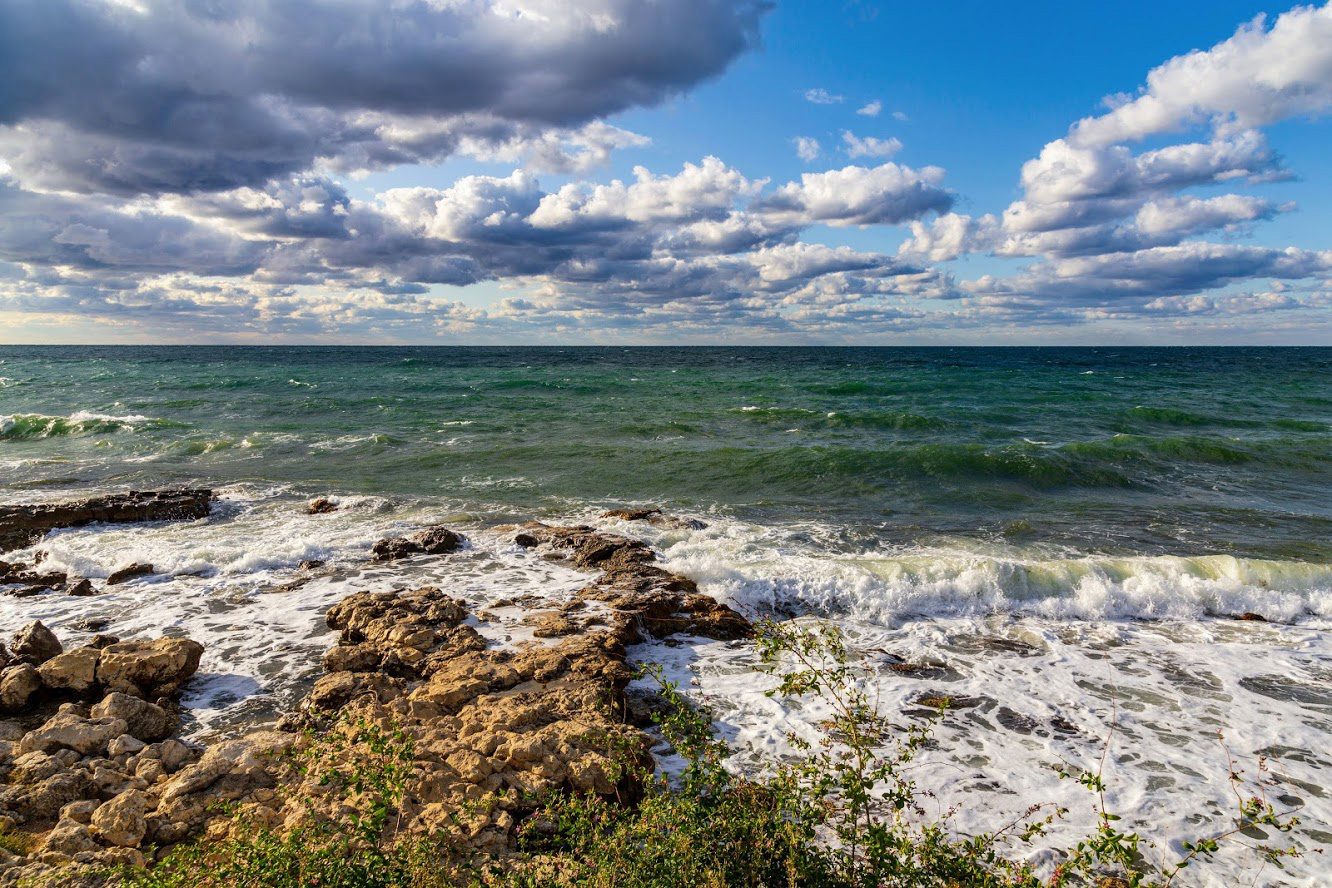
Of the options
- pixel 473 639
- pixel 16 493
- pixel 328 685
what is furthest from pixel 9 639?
pixel 16 493

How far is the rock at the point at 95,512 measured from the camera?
46.3 feet

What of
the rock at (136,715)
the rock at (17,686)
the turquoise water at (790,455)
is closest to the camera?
the rock at (136,715)

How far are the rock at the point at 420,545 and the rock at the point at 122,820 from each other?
25.1 feet

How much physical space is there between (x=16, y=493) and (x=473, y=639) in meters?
17.5

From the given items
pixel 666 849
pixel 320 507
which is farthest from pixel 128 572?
pixel 666 849

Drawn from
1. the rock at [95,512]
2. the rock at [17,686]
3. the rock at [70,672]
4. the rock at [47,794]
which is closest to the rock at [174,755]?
the rock at [47,794]

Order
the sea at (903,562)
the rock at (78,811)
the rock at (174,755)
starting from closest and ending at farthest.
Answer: the rock at (78,811) → the rock at (174,755) → the sea at (903,562)

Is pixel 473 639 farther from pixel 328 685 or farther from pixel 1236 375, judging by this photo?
pixel 1236 375

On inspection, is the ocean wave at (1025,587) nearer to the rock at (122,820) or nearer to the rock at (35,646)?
the rock at (122,820)

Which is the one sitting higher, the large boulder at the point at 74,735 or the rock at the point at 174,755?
the large boulder at the point at 74,735

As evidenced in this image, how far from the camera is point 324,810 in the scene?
5.26 m

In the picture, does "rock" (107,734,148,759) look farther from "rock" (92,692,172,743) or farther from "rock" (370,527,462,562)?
"rock" (370,527,462,562)

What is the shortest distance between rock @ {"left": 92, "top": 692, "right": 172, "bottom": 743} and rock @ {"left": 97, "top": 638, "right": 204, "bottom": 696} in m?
0.64

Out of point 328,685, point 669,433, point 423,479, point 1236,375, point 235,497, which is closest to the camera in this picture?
point 328,685
